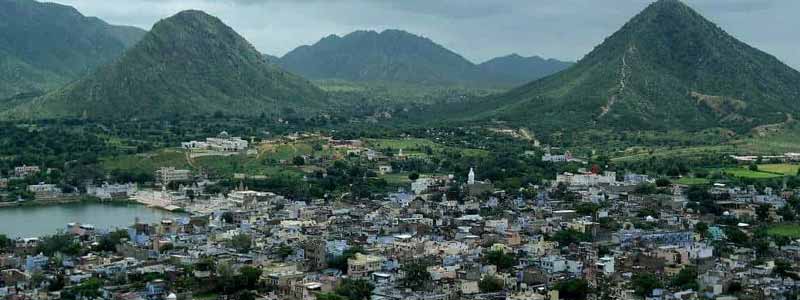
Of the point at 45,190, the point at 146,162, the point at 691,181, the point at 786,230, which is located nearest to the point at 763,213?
the point at 786,230

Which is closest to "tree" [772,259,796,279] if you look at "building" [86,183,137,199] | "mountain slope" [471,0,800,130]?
"building" [86,183,137,199]

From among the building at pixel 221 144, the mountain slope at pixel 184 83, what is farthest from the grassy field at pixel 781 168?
the mountain slope at pixel 184 83

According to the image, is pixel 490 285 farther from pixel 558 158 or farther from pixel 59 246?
pixel 558 158

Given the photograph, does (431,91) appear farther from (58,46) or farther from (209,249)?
(209,249)

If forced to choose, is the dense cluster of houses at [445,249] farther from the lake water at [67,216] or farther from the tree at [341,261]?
the lake water at [67,216]

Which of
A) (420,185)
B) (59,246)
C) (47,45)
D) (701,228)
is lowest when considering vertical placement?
(59,246)

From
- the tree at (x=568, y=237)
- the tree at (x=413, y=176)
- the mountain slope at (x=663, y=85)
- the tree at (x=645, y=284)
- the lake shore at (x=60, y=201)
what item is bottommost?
the lake shore at (x=60, y=201)
